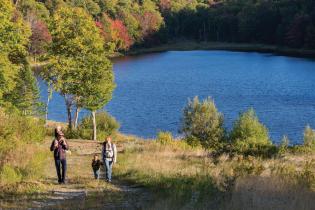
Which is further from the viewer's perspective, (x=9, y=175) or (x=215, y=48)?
(x=215, y=48)

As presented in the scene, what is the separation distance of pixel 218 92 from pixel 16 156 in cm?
5875

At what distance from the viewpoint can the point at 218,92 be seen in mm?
75750

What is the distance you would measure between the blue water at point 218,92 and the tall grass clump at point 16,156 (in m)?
26.8

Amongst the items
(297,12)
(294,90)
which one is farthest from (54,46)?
(297,12)

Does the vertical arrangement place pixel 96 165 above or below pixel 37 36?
below

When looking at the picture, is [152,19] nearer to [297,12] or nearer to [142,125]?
[297,12]

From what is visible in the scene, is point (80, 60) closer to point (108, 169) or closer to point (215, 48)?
point (108, 169)

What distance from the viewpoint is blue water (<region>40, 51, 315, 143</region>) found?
55.8 metres

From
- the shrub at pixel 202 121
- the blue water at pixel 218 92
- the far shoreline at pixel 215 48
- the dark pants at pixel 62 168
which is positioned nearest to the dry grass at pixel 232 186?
the dark pants at pixel 62 168

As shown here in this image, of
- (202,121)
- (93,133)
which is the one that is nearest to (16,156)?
(93,133)

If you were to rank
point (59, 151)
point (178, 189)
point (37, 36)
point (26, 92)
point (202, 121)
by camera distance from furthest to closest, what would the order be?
1. point (37, 36)
2. point (26, 92)
3. point (202, 121)
4. point (59, 151)
5. point (178, 189)

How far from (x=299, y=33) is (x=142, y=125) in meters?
106

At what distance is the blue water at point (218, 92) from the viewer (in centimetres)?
5584

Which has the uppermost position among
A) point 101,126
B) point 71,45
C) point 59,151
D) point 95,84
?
point 71,45
